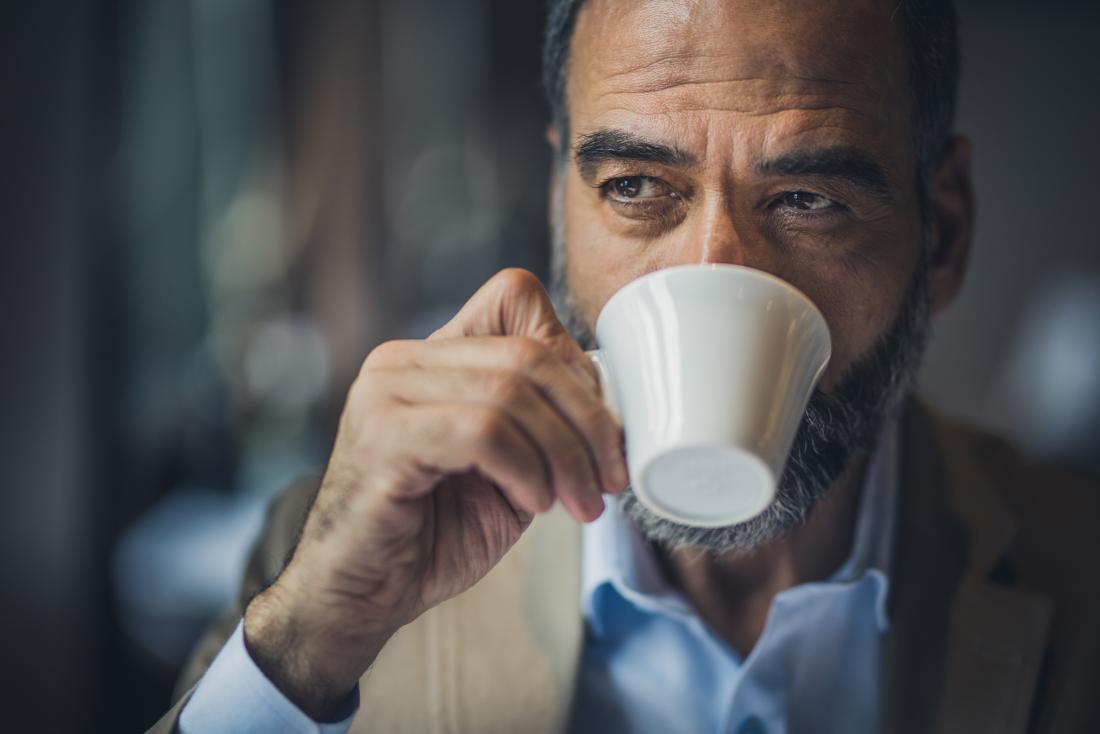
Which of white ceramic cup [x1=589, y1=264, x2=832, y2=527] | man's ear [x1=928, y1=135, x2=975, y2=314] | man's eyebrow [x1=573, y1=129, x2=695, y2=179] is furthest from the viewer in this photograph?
man's ear [x1=928, y1=135, x2=975, y2=314]

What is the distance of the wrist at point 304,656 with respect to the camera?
824 millimetres

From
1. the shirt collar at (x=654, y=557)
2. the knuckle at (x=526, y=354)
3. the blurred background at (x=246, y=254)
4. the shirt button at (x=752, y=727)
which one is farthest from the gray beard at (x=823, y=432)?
the blurred background at (x=246, y=254)

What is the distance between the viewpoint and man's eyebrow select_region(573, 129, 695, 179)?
924mm

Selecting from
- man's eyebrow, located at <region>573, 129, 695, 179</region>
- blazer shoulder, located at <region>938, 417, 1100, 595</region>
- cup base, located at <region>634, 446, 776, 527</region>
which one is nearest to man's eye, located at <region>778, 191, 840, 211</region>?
man's eyebrow, located at <region>573, 129, 695, 179</region>

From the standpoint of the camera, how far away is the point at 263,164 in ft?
8.65

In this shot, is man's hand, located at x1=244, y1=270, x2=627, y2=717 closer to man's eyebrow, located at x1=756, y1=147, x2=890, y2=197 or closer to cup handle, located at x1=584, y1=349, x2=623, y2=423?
cup handle, located at x1=584, y1=349, x2=623, y2=423

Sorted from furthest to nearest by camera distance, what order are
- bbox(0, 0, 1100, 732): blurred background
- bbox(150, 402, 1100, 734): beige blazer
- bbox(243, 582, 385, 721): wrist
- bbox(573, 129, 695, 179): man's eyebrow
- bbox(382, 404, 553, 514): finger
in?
bbox(0, 0, 1100, 732): blurred background
bbox(150, 402, 1100, 734): beige blazer
bbox(573, 129, 695, 179): man's eyebrow
bbox(243, 582, 385, 721): wrist
bbox(382, 404, 553, 514): finger

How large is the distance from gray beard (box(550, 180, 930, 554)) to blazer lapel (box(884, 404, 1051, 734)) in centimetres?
19

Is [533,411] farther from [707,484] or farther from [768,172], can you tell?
[768,172]

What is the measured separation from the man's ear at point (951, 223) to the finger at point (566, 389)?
73cm

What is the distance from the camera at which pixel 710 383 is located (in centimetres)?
59

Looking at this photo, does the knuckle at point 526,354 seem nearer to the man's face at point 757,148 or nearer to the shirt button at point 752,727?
the man's face at point 757,148

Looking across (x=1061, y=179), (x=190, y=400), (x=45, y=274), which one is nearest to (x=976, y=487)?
(x=45, y=274)

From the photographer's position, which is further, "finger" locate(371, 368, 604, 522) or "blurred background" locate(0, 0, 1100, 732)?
"blurred background" locate(0, 0, 1100, 732)
